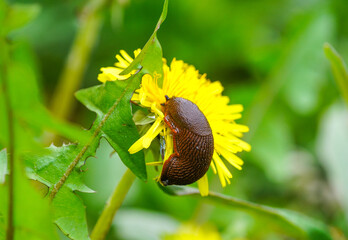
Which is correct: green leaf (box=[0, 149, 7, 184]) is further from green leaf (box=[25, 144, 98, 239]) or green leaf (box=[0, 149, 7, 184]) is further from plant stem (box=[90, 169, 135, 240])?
plant stem (box=[90, 169, 135, 240])

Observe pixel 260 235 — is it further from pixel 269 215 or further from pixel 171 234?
pixel 269 215

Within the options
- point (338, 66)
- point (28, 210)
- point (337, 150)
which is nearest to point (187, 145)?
point (28, 210)

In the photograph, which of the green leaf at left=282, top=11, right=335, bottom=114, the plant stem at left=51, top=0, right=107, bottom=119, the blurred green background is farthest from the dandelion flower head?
the green leaf at left=282, top=11, right=335, bottom=114

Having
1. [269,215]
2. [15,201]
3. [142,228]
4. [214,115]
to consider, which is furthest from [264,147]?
[15,201]

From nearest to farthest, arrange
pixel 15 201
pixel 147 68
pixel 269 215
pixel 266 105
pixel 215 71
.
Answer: pixel 15 201 → pixel 147 68 → pixel 269 215 → pixel 266 105 → pixel 215 71

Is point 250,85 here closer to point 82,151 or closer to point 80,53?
point 80,53

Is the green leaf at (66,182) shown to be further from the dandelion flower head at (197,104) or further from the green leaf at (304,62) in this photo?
the green leaf at (304,62)

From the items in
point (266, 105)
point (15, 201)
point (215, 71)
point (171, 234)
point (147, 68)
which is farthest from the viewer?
point (215, 71)

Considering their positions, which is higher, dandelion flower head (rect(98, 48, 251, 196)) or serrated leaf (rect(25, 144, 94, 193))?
dandelion flower head (rect(98, 48, 251, 196))
